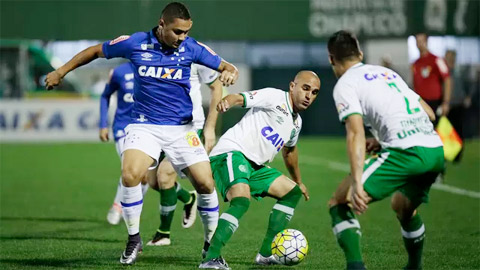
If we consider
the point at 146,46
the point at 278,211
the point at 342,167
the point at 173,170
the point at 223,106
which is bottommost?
the point at 342,167

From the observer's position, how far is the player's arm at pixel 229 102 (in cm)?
737

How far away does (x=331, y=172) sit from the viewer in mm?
18562

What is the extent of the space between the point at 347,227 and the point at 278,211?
139 cm

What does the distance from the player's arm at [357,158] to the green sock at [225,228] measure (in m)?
1.45

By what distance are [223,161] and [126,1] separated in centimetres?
2168

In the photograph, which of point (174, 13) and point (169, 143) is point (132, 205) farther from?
point (174, 13)

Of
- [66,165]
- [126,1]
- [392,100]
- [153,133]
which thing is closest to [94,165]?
[66,165]

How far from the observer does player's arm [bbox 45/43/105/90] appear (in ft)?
25.9

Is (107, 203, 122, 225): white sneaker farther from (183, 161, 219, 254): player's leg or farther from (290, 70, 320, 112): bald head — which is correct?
(290, 70, 320, 112): bald head

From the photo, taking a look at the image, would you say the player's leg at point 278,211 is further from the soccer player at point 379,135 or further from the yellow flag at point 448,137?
the yellow flag at point 448,137

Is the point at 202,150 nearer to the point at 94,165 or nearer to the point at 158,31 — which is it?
the point at 158,31

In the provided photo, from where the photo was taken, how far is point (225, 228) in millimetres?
7574

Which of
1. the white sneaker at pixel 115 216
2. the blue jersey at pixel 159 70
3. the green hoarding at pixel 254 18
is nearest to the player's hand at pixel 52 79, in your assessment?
the blue jersey at pixel 159 70

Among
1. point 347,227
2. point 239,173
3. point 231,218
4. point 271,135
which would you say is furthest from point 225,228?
point 347,227
